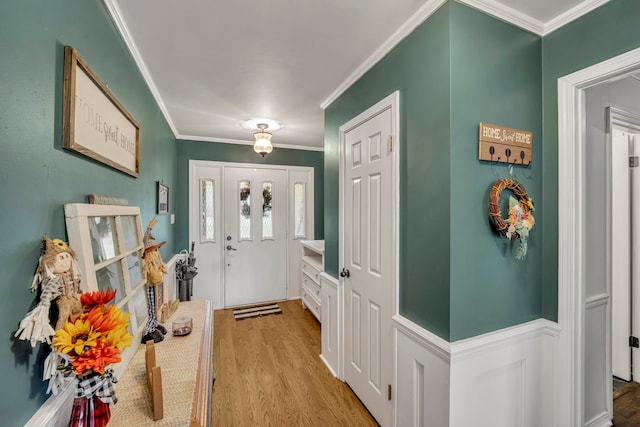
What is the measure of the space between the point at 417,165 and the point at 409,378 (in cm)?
116

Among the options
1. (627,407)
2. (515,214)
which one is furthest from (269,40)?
(627,407)

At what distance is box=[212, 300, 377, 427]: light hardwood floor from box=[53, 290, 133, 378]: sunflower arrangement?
154cm

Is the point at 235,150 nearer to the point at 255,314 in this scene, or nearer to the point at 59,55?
the point at 255,314

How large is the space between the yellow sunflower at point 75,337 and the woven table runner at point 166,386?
1.19ft

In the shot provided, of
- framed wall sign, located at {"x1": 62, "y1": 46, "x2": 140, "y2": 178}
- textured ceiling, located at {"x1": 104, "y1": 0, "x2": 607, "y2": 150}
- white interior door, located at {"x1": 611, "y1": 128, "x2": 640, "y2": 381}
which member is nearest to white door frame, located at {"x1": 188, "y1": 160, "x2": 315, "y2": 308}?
textured ceiling, located at {"x1": 104, "y1": 0, "x2": 607, "y2": 150}

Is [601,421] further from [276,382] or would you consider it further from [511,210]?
[276,382]

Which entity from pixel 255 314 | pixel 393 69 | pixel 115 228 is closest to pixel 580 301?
pixel 393 69

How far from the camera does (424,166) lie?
4.54 feet

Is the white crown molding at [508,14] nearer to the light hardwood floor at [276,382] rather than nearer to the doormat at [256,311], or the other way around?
the light hardwood floor at [276,382]

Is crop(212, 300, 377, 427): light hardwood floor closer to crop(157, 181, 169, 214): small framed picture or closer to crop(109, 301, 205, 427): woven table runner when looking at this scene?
crop(109, 301, 205, 427): woven table runner

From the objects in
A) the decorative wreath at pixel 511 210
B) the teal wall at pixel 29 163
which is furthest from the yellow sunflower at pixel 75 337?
the decorative wreath at pixel 511 210

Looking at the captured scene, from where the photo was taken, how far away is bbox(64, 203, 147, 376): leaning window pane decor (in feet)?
3.01

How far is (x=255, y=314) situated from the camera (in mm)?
3662

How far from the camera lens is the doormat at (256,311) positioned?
3.63 meters
